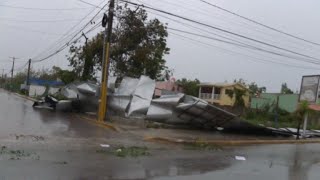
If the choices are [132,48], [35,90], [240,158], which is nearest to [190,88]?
[35,90]

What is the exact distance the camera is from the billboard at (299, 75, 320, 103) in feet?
88.0

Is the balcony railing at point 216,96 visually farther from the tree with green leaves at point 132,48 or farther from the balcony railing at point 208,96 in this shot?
the tree with green leaves at point 132,48

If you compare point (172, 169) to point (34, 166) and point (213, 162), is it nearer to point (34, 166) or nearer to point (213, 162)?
point (213, 162)

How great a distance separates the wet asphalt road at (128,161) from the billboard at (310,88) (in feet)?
28.0

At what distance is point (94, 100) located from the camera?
33.2 m

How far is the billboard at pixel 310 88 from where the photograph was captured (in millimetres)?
26828

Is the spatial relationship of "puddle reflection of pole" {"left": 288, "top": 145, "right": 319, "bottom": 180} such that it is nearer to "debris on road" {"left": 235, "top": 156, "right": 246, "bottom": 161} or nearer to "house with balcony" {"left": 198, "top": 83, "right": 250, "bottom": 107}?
"debris on road" {"left": 235, "top": 156, "right": 246, "bottom": 161}

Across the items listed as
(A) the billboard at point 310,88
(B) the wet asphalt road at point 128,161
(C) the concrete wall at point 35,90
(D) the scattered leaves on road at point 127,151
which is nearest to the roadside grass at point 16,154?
(B) the wet asphalt road at point 128,161

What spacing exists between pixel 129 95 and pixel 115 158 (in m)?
14.8

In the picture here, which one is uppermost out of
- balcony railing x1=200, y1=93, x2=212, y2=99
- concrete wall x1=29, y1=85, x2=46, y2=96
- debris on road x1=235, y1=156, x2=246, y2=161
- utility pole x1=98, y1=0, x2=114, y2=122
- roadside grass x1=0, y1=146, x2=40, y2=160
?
utility pole x1=98, y1=0, x2=114, y2=122

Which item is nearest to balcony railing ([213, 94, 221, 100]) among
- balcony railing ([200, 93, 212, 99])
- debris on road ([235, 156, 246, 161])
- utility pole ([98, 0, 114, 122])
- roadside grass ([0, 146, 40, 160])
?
balcony railing ([200, 93, 212, 99])

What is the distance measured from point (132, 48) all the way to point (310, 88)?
18.1 meters

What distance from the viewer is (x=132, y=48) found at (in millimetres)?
41531

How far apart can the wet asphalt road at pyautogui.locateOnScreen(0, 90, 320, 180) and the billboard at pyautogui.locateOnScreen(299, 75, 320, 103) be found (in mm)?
8525
